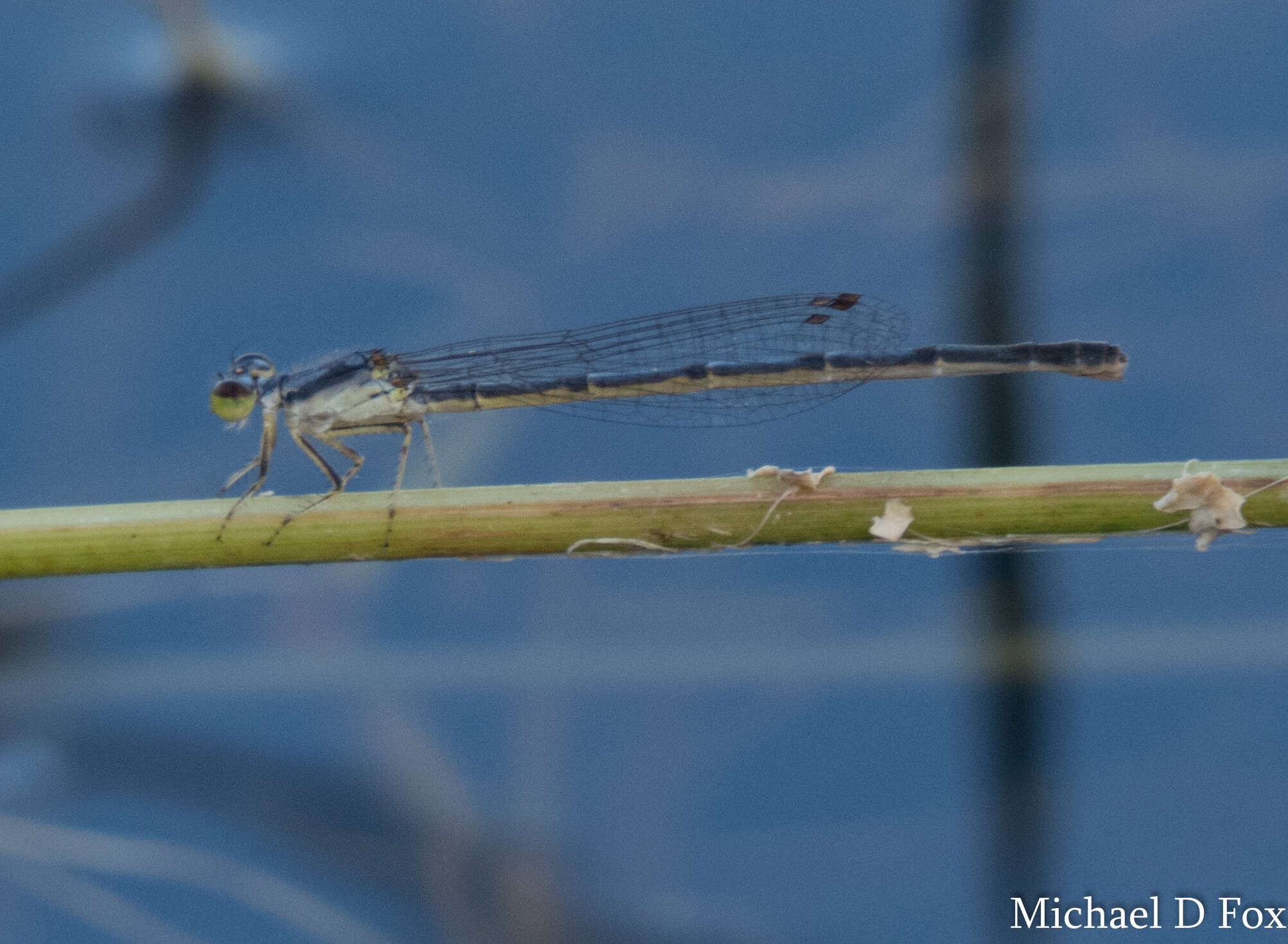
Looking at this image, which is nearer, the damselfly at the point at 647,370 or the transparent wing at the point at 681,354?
the damselfly at the point at 647,370

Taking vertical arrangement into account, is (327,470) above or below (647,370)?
below

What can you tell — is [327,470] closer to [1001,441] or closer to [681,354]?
[681,354]

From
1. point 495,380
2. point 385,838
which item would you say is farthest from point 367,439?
point 385,838

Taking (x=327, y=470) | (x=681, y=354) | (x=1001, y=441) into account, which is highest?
(x=681, y=354)

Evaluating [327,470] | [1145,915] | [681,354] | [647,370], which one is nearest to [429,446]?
[327,470]

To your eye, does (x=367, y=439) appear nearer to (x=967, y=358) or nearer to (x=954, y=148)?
(x=967, y=358)

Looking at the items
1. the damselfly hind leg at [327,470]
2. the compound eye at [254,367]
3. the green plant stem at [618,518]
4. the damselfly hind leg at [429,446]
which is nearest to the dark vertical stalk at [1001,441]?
the green plant stem at [618,518]

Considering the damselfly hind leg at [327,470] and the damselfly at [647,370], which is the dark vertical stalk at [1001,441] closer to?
the damselfly at [647,370]
